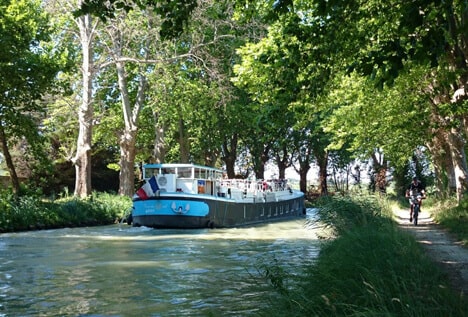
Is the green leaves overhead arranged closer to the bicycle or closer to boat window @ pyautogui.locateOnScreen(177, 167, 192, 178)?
the bicycle

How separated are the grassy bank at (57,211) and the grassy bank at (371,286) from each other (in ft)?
61.1

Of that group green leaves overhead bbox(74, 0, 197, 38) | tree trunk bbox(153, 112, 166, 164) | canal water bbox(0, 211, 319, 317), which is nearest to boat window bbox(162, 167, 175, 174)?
canal water bbox(0, 211, 319, 317)

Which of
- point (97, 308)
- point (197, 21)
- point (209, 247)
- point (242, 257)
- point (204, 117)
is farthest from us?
point (204, 117)

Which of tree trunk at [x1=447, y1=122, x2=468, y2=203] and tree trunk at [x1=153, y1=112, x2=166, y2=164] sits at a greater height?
tree trunk at [x1=153, y1=112, x2=166, y2=164]

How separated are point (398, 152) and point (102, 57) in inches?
718

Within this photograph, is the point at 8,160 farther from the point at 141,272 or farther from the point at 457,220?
the point at 457,220

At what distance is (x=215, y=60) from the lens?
104 ft

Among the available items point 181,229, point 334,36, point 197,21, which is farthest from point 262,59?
point 197,21

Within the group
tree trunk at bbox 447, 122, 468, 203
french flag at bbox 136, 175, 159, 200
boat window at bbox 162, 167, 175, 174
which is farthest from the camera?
boat window at bbox 162, 167, 175, 174

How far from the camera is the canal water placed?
983 centimetres

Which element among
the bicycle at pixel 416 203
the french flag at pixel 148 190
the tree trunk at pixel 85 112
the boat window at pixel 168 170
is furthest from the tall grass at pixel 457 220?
the tree trunk at pixel 85 112

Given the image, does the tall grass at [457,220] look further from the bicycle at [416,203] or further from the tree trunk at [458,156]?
the tree trunk at [458,156]

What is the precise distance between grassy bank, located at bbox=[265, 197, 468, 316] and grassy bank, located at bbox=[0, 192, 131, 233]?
18635 mm

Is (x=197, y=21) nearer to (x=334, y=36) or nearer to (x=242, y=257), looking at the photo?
(x=242, y=257)
